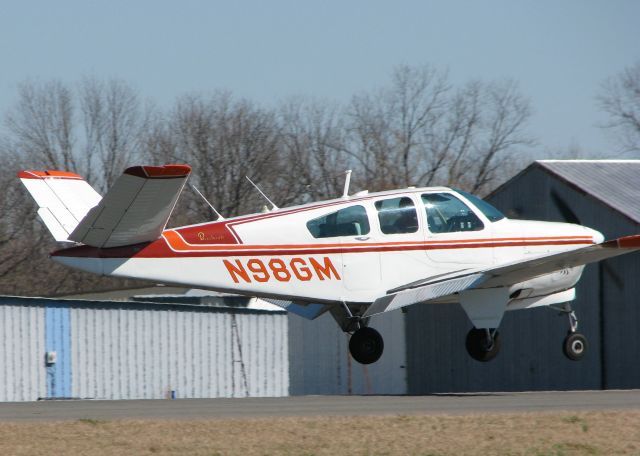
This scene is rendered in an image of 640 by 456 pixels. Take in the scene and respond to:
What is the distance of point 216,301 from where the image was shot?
3541cm

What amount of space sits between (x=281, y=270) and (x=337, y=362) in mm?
16673

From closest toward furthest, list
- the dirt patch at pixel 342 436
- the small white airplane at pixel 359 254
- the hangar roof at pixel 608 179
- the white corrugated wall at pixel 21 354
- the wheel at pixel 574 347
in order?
the dirt patch at pixel 342 436 → the small white airplane at pixel 359 254 → the wheel at pixel 574 347 → the hangar roof at pixel 608 179 → the white corrugated wall at pixel 21 354

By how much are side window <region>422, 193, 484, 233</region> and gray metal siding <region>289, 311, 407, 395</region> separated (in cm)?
1375

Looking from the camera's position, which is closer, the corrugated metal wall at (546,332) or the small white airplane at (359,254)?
the small white airplane at (359,254)

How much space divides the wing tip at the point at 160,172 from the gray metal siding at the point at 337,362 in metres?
18.1

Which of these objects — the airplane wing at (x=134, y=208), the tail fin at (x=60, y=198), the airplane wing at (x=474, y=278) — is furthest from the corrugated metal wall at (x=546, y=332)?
the airplane wing at (x=134, y=208)

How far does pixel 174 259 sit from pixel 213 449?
6156 millimetres

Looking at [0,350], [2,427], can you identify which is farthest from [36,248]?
[2,427]

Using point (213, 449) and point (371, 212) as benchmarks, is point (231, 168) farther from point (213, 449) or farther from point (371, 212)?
point (213, 449)

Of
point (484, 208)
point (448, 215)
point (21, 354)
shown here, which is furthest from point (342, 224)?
point (21, 354)

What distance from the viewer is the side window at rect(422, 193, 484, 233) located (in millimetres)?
19172

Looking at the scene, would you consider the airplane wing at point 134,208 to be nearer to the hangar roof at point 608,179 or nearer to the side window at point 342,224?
the side window at point 342,224

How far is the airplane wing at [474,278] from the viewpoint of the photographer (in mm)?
18812

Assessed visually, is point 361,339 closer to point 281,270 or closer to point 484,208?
point 281,270
